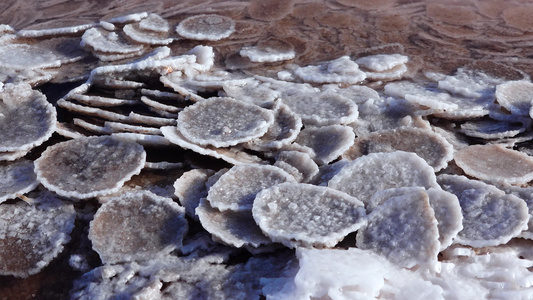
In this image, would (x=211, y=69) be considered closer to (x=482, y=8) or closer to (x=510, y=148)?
(x=510, y=148)

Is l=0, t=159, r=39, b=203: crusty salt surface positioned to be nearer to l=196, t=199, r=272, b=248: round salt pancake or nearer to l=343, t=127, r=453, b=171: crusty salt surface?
l=196, t=199, r=272, b=248: round salt pancake

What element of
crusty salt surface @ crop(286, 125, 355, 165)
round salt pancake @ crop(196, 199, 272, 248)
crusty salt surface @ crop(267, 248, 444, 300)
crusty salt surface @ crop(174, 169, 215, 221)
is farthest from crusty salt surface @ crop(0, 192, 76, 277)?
crusty salt surface @ crop(286, 125, 355, 165)

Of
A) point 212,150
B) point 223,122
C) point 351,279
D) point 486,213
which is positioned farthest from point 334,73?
point 351,279

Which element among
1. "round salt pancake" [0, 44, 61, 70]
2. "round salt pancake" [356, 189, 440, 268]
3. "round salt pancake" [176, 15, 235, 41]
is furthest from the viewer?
"round salt pancake" [176, 15, 235, 41]

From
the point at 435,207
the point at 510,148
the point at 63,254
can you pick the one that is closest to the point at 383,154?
the point at 435,207

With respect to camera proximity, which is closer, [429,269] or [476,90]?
[429,269]

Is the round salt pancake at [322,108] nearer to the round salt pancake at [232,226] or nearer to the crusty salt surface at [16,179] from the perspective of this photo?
the round salt pancake at [232,226]
